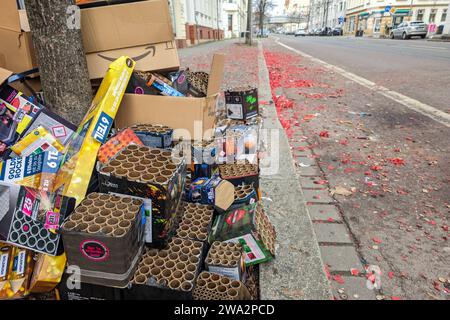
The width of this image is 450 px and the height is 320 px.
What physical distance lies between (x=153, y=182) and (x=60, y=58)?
5.13 feet

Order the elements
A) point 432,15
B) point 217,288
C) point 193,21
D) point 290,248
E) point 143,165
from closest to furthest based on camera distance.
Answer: point 217,288 < point 143,165 < point 290,248 < point 193,21 < point 432,15

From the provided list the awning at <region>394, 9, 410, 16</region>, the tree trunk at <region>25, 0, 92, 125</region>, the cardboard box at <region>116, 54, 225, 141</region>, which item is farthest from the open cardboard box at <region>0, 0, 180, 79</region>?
the awning at <region>394, 9, 410, 16</region>

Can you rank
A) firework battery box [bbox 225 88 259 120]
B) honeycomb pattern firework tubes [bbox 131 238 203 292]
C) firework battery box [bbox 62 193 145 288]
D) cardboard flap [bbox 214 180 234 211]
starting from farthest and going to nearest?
firework battery box [bbox 225 88 259 120], cardboard flap [bbox 214 180 234 211], honeycomb pattern firework tubes [bbox 131 238 203 292], firework battery box [bbox 62 193 145 288]

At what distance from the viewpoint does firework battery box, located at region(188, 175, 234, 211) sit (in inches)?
84.9

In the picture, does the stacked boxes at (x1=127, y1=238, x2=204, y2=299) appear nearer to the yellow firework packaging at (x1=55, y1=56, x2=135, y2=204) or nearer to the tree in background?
the yellow firework packaging at (x1=55, y1=56, x2=135, y2=204)

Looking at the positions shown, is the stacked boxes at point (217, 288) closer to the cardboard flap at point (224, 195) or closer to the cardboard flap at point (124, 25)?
the cardboard flap at point (224, 195)

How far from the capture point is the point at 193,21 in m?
25.1

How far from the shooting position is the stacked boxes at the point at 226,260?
175 centimetres

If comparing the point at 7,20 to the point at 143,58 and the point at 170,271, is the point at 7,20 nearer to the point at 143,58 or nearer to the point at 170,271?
the point at 143,58

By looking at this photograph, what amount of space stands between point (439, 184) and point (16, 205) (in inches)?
144

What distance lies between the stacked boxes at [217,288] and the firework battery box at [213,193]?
0.55 m

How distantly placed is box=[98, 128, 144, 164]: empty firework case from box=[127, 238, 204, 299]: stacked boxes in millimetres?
700

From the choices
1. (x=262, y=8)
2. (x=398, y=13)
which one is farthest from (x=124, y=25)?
(x=398, y=13)

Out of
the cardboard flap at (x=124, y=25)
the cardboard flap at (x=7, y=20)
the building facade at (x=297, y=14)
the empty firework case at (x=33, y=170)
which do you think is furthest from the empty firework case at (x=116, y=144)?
the building facade at (x=297, y=14)
